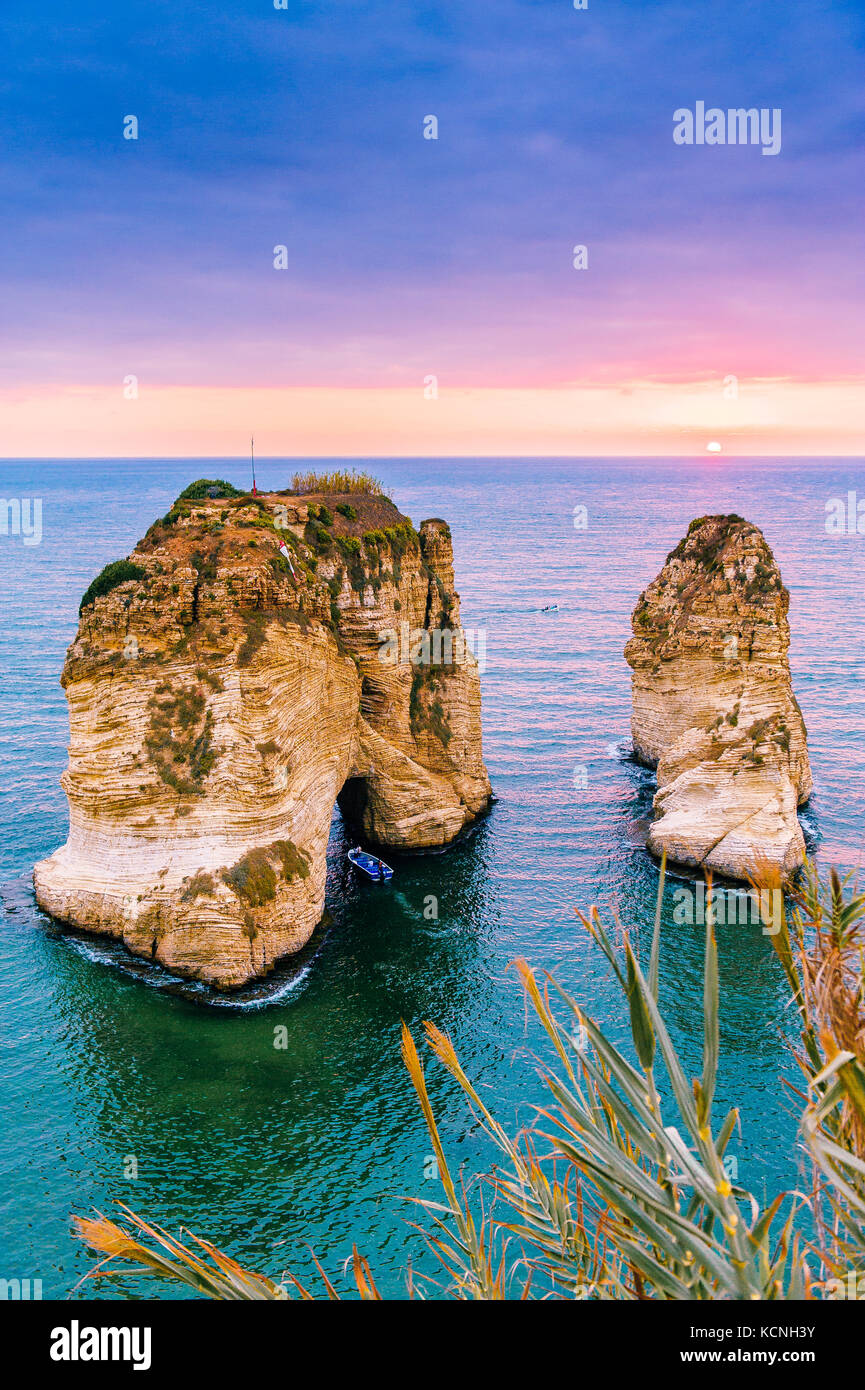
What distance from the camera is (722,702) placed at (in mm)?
48219

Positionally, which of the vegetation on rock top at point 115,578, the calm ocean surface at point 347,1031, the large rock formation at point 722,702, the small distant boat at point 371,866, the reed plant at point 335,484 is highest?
the reed plant at point 335,484

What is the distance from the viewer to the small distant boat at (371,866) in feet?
145

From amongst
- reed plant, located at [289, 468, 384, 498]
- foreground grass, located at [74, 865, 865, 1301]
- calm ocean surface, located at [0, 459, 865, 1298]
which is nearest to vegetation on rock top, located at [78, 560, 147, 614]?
calm ocean surface, located at [0, 459, 865, 1298]

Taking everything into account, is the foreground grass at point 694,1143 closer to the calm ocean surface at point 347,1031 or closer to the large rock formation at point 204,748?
the calm ocean surface at point 347,1031

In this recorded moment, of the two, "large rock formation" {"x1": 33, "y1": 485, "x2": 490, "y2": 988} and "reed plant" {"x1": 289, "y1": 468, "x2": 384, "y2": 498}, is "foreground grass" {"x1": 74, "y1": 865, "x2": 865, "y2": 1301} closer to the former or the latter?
"large rock formation" {"x1": 33, "y1": 485, "x2": 490, "y2": 988}

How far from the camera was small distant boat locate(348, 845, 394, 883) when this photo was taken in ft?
145

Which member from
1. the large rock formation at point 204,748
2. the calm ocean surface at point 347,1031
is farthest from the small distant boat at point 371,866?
the large rock formation at point 204,748

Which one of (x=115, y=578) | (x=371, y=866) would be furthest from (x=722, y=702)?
(x=115, y=578)

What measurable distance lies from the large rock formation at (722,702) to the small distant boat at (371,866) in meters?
12.3

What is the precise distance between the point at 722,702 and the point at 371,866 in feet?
63.3

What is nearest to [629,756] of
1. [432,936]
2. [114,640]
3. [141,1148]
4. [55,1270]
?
[432,936]

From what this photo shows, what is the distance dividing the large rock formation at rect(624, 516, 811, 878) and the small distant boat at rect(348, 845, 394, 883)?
1233 cm

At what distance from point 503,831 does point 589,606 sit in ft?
213

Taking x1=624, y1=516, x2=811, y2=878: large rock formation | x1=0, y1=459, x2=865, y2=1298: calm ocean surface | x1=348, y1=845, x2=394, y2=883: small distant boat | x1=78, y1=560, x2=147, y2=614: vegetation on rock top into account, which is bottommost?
x1=0, y1=459, x2=865, y2=1298: calm ocean surface
